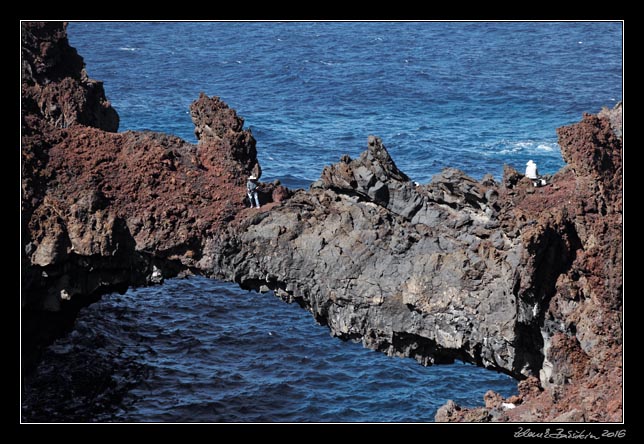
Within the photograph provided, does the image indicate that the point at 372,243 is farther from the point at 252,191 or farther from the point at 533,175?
the point at 533,175

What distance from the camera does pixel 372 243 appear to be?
2958cm

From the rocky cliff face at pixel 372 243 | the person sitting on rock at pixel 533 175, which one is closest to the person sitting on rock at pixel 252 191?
the rocky cliff face at pixel 372 243

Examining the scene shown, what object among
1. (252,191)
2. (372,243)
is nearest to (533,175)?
(372,243)

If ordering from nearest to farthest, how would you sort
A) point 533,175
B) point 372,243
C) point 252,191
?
1. point 533,175
2. point 372,243
3. point 252,191

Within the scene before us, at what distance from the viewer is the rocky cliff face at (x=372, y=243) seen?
89.1 ft

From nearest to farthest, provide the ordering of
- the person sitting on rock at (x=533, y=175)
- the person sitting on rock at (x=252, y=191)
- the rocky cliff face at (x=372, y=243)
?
the rocky cliff face at (x=372, y=243) < the person sitting on rock at (x=533, y=175) < the person sitting on rock at (x=252, y=191)

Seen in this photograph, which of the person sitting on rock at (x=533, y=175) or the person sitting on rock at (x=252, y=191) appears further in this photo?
the person sitting on rock at (x=252, y=191)

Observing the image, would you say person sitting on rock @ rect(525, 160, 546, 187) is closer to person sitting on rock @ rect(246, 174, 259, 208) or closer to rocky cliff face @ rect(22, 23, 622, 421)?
rocky cliff face @ rect(22, 23, 622, 421)

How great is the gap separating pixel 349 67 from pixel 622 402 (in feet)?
212

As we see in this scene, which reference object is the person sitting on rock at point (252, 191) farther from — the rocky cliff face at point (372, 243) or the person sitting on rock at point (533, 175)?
the person sitting on rock at point (533, 175)

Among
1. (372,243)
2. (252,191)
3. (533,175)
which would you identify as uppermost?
(533,175)

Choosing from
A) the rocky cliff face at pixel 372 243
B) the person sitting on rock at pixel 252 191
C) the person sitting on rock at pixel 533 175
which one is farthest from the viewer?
the person sitting on rock at pixel 252 191

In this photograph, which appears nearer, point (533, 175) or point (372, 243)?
point (533, 175)

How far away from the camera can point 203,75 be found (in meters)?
83.0
